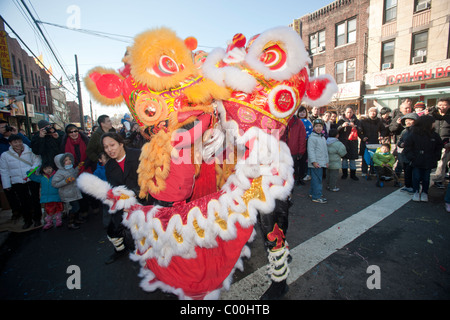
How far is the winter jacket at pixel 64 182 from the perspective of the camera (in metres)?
3.68

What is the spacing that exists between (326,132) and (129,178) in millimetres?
4946

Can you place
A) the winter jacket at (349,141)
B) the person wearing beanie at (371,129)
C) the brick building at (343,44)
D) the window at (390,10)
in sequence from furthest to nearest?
the brick building at (343,44) < the window at (390,10) < the person wearing beanie at (371,129) < the winter jacket at (349,141)

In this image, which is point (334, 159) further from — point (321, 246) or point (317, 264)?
point (317, 264)

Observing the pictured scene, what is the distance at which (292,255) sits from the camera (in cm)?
261

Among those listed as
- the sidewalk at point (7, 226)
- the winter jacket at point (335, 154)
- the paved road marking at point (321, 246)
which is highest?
the winter jacket at point (335, 154)

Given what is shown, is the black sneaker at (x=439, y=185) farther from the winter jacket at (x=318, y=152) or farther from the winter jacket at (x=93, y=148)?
the winter jacket at (x=93, y=148)

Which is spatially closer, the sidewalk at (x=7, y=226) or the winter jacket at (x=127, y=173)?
the winter jacket at (x=127, y=173)

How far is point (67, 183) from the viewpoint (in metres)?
3.72

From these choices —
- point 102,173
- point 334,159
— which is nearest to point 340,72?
point 334,159

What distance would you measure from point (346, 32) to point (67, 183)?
18572mm

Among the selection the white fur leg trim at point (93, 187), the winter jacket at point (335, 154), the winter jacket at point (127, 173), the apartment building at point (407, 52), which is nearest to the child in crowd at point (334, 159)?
the winter jacket at point (335, 154)

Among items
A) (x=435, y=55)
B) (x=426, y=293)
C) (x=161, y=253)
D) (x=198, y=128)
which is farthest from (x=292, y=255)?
(x=435, y=55)

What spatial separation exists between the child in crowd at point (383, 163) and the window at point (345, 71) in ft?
41.2

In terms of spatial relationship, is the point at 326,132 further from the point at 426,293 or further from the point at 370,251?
the point at 426,293
